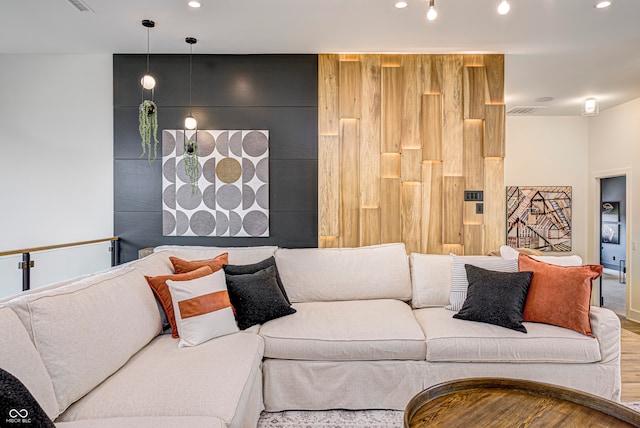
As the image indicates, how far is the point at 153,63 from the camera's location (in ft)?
11.9

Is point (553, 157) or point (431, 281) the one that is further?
point (553, 157)

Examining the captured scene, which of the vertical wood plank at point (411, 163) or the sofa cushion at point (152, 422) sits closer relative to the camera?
the sofa cushion at point (152, 422)

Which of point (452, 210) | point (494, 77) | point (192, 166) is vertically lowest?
point (452, 210)

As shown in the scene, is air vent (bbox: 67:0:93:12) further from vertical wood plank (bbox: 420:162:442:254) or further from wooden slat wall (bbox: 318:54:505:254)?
vertical wood plank (bbox: 420:162:442:254)

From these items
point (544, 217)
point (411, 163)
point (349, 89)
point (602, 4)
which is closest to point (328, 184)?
point (411, 163)

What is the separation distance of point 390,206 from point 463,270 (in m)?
1.02

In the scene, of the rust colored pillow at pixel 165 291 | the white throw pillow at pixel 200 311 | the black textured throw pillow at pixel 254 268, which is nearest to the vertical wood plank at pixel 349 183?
the black textured throw pillow at pixel 254 268

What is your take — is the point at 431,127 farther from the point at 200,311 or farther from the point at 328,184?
the point at 200,311

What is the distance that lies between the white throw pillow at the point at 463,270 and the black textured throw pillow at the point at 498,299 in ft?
0.40

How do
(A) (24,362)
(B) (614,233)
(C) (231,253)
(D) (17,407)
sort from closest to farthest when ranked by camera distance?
(D) (17,407)
(A) (24,362)
(C) (231,253)
(B) (614,233)

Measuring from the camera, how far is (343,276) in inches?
122

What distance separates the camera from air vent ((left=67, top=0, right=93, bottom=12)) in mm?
2656

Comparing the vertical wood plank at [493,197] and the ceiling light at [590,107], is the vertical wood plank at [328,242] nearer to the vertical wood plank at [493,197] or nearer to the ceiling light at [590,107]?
the vertical wood plank at [493,197]

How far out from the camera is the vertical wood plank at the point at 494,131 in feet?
11.9
